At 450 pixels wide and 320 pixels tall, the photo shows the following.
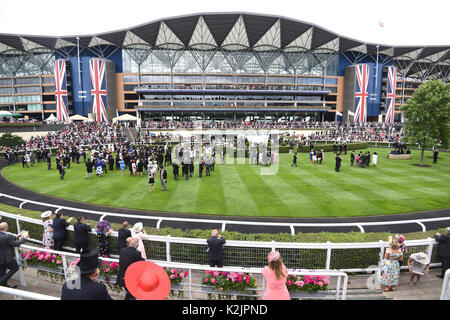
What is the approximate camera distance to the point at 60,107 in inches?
2457

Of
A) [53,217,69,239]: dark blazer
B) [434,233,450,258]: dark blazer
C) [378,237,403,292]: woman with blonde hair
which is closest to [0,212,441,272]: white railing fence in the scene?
[434,233,450,258]: dark blazer

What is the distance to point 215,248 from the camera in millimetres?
6016

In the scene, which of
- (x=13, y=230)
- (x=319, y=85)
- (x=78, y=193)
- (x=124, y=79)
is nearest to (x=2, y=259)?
(x=13, y=230)

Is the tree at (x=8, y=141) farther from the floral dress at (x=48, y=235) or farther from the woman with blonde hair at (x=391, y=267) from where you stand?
the woman with blonde hair at (x=391, y=267)

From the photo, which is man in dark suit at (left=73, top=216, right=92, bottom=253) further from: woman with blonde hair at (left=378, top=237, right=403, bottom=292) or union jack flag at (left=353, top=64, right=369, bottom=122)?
union jack flag at (left=353, top=64, right=369, bottom=122)

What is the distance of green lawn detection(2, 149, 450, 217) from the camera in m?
12.3

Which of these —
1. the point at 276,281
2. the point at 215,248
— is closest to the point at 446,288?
the point at 276,281

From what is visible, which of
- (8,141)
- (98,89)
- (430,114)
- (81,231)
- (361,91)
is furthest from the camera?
(361,91)

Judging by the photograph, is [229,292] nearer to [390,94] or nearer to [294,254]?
[294,254]

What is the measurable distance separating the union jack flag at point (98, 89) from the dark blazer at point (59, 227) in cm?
5990

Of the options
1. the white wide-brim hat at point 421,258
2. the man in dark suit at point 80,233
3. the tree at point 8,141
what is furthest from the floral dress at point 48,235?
the tree at point 8,141

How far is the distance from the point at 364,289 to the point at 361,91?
72.7 metres

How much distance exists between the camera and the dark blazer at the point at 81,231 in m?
6.73
